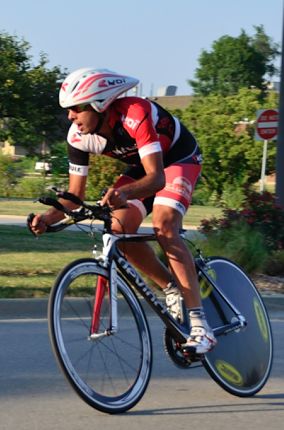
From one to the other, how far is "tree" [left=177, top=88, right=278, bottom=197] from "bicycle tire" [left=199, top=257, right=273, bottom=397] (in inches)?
1046

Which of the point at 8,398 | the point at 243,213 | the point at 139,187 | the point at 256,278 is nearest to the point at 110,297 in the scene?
the point at 139,187

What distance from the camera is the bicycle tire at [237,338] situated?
537 centimetres

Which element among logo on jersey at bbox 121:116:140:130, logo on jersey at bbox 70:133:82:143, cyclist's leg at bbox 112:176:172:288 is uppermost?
logo on jersey at bbox 121:116:140:130

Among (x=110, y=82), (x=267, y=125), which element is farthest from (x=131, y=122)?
(x=267, y=125)

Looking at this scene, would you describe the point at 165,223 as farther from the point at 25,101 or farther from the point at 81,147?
the point at 25,101

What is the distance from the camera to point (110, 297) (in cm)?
476

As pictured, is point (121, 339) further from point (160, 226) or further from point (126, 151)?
point (126, 151)

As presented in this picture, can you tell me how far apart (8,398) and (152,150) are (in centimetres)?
165

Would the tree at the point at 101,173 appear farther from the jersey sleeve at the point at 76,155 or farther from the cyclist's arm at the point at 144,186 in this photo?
the cyclist's arm at the point at 144,186

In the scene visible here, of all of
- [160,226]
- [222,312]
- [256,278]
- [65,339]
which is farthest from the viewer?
[256,278]

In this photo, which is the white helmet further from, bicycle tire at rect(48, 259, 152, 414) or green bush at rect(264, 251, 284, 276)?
green bush at rect(264, 251, 284, 276)

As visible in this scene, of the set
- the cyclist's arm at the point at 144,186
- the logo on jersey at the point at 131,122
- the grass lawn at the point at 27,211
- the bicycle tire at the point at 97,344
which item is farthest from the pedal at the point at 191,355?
the grass lawn at the point at 27,211

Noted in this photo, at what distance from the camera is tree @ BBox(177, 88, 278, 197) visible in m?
33.9

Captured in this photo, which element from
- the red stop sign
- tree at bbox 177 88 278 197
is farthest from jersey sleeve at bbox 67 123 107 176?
tree at bbox 177 88 278 197
